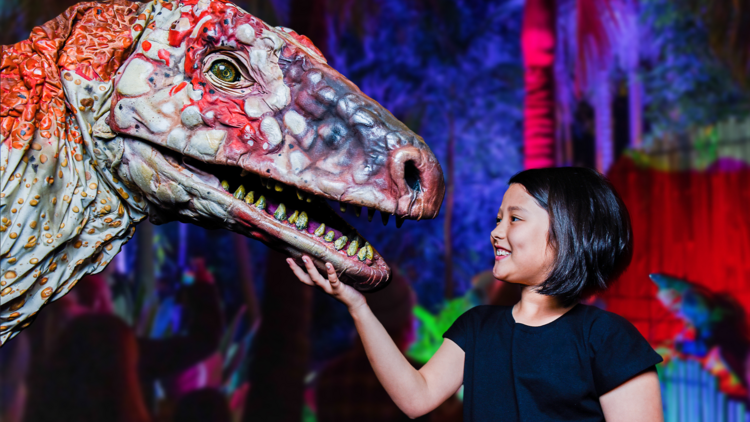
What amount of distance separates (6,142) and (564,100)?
4.30m

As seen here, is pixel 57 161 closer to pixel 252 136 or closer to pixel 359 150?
pixel 252 136

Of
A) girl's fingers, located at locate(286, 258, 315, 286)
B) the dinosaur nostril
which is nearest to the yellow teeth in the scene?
girl's fingers, located at locate(286, 258, 315, 286)

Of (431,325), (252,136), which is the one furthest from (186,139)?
(431,325)

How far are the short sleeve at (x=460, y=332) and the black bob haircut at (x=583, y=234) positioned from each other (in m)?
0.29

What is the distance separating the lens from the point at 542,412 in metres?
1.32

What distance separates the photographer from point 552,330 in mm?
1393

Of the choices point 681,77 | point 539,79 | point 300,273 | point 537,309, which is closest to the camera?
point 300,273

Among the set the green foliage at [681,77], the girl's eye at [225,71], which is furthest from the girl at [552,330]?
the green foliage at [681,77]

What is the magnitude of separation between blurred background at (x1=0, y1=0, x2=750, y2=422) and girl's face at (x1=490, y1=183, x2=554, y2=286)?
9.97 feet

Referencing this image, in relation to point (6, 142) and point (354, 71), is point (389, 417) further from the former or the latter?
point (6, 142)

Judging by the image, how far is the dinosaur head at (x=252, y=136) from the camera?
1188 mm

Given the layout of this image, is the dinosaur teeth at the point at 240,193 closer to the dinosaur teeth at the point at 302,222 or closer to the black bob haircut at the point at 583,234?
the dinosaur teeth at the point at 302,222

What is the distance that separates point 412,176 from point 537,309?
0.55m

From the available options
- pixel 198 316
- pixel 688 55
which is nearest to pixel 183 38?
pixel 198 316
